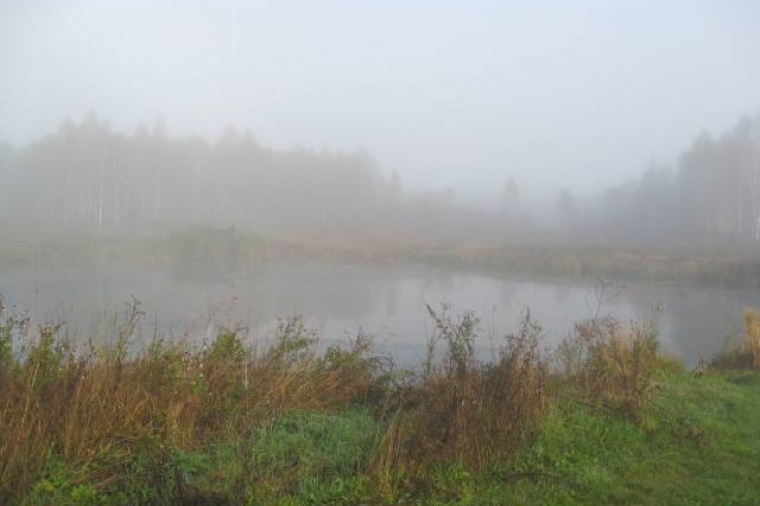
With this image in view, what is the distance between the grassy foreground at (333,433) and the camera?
3.65 m

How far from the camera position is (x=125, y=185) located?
159 ft

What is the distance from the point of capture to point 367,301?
19672 mm

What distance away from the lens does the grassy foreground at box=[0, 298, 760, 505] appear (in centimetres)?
365

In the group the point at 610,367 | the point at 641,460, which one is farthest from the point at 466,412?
the point at 610,367

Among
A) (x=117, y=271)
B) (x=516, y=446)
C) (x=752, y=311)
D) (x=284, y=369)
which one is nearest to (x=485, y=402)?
(x=516, y=446)

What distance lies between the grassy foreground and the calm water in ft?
13.4

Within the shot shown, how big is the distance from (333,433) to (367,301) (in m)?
15.1

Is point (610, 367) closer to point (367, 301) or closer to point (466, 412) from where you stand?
point (466, 412)

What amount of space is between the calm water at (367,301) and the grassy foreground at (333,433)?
4.09 meters

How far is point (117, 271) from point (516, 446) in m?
24.8

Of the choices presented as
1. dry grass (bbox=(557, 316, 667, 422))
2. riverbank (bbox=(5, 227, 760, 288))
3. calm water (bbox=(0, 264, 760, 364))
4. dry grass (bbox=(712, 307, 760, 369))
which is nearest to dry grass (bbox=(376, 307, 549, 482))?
dry grass (bbox=(557, 316, 667, 422))

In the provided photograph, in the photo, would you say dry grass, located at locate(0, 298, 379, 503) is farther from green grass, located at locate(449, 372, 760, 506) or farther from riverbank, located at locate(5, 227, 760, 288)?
riverbank, located at locate(5, 227, 760, 288)

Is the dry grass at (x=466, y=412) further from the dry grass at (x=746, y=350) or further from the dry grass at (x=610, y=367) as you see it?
the dry grass at (x=746, y=350)

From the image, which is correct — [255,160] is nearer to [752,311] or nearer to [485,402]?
[752,311]
